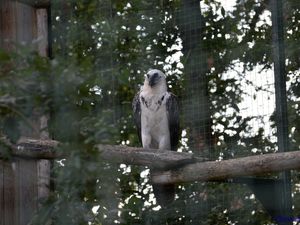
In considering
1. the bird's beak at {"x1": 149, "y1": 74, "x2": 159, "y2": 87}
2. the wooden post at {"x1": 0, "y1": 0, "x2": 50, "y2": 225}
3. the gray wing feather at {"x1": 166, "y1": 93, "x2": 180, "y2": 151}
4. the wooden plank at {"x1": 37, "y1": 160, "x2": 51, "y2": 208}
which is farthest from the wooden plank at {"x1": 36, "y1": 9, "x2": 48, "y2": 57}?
the gray wing feather at {"x1": 166, "y1": 93, "x2": 180, "y2": 151}

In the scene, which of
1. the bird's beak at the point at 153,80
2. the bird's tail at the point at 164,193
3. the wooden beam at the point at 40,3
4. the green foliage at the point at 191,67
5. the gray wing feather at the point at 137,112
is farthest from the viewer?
the gray wing feather at the point at 137,112

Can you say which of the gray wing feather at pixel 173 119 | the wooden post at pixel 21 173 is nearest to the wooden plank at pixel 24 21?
the wooden post at pixel 21 173

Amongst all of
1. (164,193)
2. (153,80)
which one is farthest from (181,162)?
(153,80)

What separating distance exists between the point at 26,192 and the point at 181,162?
0.44 m

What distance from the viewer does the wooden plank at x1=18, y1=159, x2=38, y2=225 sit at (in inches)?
82.4

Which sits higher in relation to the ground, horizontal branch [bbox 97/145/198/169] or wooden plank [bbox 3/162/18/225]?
horizontal branch [bbox 97/145/198/169]

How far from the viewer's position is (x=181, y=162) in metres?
2.19

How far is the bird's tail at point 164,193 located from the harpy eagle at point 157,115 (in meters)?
0.41

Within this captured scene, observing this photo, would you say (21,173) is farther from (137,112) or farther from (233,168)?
(137,112)

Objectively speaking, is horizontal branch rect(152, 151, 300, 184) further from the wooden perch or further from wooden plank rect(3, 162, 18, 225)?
wooden plank rect(3, 162, 18, 225)

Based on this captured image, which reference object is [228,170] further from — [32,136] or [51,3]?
[51,3]

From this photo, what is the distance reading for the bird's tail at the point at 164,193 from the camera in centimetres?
250

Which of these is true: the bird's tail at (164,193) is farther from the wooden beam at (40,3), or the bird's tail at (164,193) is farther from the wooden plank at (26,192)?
the wooden beam at (40,3)

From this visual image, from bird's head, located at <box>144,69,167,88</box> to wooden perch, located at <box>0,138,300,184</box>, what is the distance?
707 millimetres
